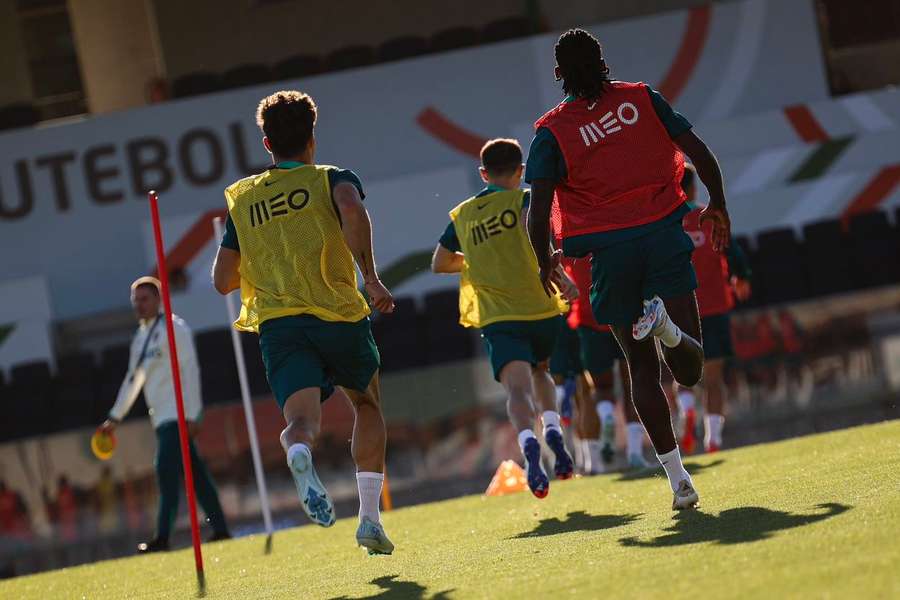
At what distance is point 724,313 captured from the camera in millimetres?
8969

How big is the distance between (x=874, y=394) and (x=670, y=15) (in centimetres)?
610

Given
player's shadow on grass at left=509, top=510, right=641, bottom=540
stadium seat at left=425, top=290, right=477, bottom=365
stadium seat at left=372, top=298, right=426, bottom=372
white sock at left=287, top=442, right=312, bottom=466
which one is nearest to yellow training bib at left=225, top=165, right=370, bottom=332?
white sock at left=287, top=442, right=312, bottom=466

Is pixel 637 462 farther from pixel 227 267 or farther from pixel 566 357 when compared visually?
pixel 227 267

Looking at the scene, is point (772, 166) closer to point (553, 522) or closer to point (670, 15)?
point (670, 15)

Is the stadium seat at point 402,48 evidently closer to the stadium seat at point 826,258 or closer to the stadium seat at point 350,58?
the stadium seat at point 350,58

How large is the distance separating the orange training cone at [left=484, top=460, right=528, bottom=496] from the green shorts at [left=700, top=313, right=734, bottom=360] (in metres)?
1.31

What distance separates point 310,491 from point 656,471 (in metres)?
3.75

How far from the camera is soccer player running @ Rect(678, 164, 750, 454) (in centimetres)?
886

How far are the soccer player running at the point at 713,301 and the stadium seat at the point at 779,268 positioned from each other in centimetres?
458

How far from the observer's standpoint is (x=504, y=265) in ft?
22.6

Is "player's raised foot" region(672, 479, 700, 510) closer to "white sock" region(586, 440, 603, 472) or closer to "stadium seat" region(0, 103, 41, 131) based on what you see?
"white sock" region(586, 440, 603, 472)

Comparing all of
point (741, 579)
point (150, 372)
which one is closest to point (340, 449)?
point (150, 372)

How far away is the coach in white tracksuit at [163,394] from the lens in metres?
9.07

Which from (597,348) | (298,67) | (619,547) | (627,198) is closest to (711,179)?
(627,198)
